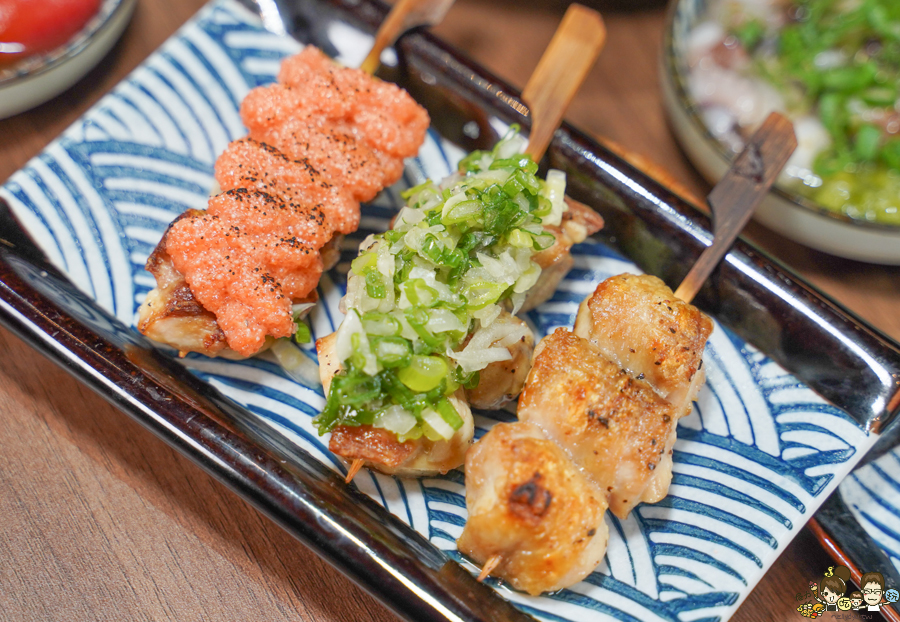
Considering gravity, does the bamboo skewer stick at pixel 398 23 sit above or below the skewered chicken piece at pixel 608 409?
above

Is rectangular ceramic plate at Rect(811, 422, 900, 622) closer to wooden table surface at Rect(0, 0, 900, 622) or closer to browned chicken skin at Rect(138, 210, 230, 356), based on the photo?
wooden table surface at Rect(0, 0, 900, 622)

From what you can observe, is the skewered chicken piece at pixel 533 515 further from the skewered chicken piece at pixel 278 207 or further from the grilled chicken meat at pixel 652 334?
the skewered chicken piece at pixel 278 207

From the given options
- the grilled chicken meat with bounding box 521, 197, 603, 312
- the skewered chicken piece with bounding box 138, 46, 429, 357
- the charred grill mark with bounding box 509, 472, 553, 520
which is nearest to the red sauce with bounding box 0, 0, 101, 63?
the skewered chicken piece with bounding box 138, 46, 429, 357

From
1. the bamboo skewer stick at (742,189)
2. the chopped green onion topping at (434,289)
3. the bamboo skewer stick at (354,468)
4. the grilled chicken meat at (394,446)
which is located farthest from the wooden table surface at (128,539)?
the bamboo skewer stick at (742,189)

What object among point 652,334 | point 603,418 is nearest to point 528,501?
point 603,418

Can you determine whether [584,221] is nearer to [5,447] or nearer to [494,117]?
[494,117]

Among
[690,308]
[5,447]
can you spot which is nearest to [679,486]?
[690,308]
